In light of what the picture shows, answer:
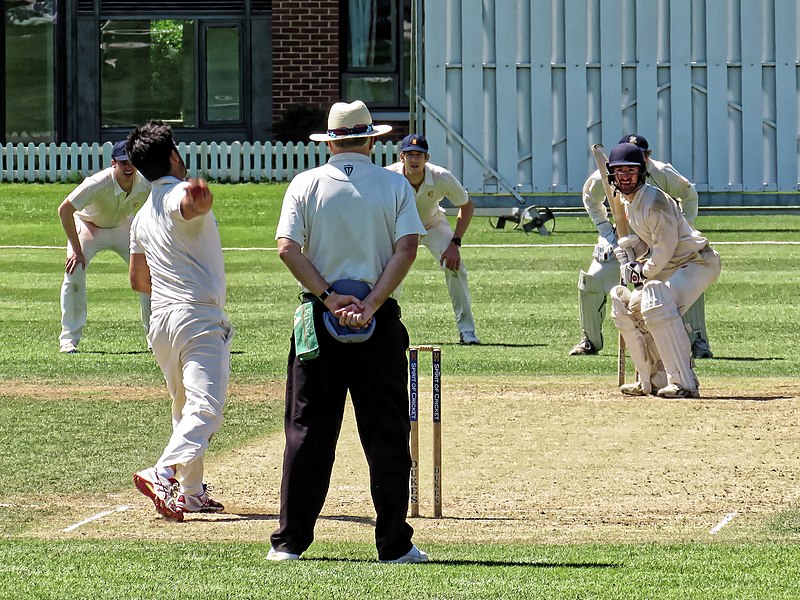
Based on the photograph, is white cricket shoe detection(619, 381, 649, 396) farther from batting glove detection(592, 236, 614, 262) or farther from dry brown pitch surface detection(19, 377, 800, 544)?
batting glove detection(592, 236, 614, 262)

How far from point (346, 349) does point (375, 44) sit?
26096 millimetres

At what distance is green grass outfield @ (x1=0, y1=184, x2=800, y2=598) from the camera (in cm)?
652

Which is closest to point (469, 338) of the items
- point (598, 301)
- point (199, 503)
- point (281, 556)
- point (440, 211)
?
point (440, 211)

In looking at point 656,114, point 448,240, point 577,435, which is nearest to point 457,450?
point 577,435

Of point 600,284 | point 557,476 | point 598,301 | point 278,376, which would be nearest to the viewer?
point 557,476

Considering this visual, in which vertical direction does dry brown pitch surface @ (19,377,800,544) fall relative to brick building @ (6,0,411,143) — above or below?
below

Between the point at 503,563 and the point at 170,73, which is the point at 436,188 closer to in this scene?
the point at 503,563

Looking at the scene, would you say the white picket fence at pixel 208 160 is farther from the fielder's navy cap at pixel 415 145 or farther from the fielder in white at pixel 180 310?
the fielder in white at pixel 180 310

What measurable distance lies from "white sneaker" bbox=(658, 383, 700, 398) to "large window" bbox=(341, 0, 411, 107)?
20.8m

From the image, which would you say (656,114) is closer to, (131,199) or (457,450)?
(131,199)

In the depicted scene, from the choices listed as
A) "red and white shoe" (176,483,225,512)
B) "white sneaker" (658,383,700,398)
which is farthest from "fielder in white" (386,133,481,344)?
"red and white shoe" (176,483,225,512)

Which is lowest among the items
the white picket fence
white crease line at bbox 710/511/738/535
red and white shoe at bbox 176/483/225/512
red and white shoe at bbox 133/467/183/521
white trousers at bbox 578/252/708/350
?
white crease line at bbox 710/511/738/535

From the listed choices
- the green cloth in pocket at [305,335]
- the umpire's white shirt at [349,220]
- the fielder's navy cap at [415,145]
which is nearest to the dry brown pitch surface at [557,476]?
the green cloth in pocket at [305,335]

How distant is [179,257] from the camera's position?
7949 millimetres
